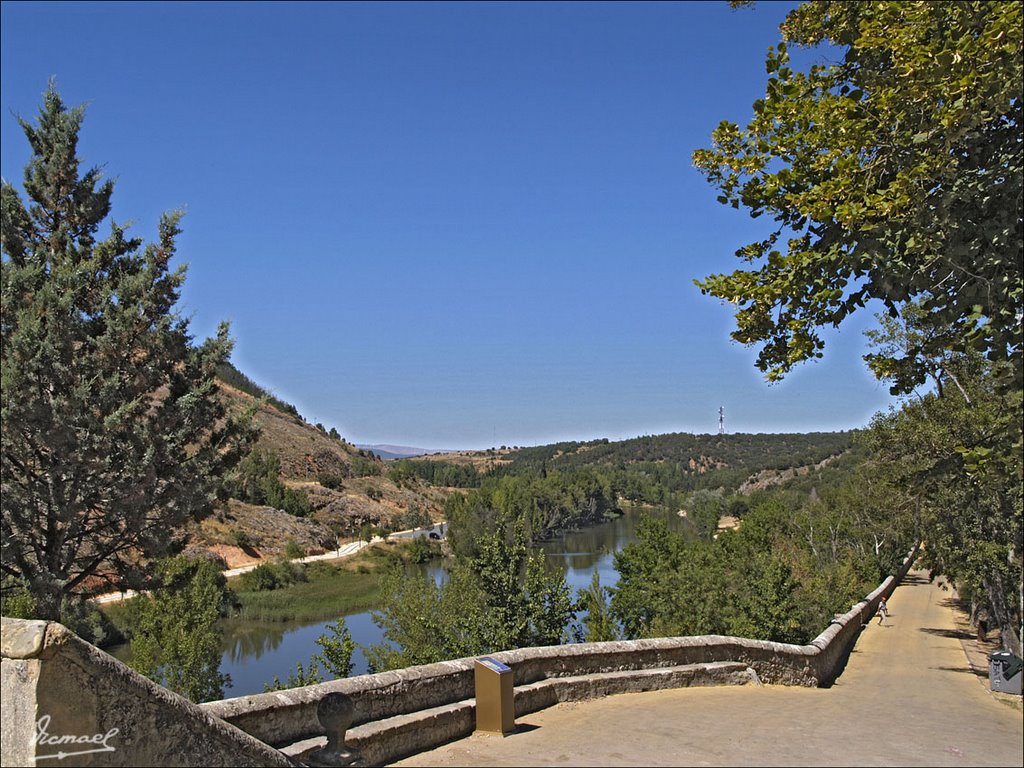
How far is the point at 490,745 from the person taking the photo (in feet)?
25.0

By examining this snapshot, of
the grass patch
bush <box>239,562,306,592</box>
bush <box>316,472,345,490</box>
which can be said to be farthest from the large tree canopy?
bush <box>316,472,345,490</box>

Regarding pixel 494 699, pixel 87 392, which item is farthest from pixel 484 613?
pixel 494 699

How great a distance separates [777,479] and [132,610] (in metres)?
129

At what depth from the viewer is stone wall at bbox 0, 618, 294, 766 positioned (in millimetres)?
4176

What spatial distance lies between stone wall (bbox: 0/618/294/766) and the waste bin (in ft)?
40.9

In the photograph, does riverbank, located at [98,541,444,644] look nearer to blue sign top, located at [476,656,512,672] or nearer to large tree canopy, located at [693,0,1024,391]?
blue sign top, located at [476,656,512,672]

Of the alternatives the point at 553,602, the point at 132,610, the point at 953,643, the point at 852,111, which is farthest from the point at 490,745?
the point at 132,610

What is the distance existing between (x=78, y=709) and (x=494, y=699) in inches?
183

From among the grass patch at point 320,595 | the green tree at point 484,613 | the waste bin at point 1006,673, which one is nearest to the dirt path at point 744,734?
the waste bin at point 1006,673

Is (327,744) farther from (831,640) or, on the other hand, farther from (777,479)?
(777,479)

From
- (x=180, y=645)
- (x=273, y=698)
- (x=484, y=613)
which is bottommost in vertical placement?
(x=180, y=645)

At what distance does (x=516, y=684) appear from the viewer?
9242 millimetres

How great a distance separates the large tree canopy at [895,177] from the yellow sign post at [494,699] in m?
4.03

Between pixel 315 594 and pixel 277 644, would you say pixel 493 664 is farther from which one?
pixel 315 594
